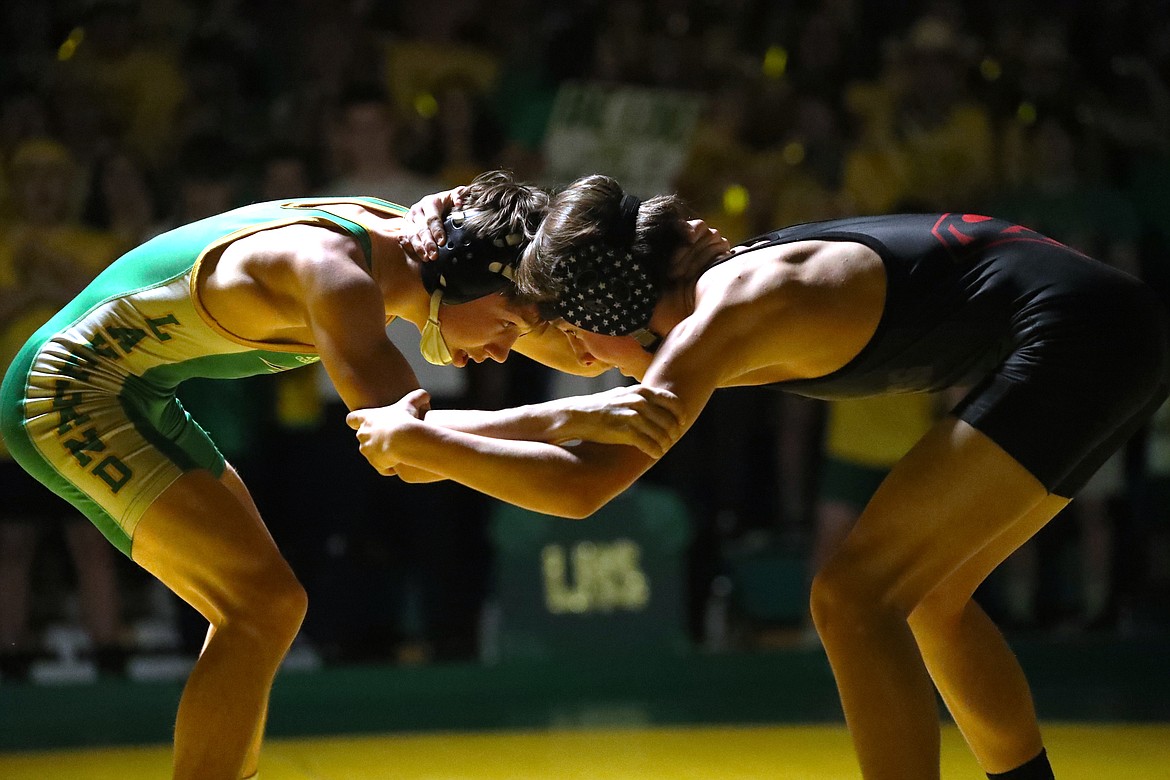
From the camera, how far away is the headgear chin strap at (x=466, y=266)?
2537 mm

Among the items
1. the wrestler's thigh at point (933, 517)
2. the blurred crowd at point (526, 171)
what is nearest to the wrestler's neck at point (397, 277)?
the wrestler's thigh at point (933, 517)

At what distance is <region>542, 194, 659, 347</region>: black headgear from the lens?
236 centimetres

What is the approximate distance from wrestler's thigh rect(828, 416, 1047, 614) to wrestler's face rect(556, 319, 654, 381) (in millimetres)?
529

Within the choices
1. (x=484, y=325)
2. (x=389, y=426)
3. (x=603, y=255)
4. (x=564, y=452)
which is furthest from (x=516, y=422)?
(x=484, y=325)

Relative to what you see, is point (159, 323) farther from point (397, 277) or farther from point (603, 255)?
point (603, 255)

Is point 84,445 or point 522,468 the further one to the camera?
point 84,445

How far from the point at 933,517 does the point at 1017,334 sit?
349 mm

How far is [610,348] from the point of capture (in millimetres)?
2521

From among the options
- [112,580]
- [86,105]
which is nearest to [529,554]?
[112,580]

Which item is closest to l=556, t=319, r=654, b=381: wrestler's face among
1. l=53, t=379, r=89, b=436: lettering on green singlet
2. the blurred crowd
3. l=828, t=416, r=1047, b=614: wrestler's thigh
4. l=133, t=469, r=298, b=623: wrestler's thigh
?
l=828, t=416, r=1047, b=614: wrestler's thigh

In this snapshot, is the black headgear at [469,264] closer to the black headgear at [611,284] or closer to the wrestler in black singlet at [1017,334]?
the black headgear at [611,284]

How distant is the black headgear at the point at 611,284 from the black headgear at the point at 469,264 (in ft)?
0.59

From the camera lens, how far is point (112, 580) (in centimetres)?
492

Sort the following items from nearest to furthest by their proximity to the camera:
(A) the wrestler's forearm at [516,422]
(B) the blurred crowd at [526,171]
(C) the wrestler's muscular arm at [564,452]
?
1. (C) the wrestler's muscular arm at [564,452]
2. (A) the wrestler's forearm at [516,422]
3. (B) the blurred crowd at [526,171]
